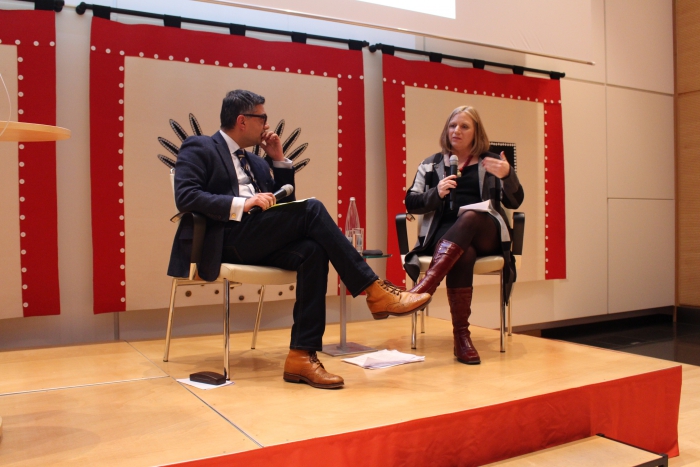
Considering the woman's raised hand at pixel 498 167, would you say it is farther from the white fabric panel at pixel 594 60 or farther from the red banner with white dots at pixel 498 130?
the white fabric panel at pixel 594 60

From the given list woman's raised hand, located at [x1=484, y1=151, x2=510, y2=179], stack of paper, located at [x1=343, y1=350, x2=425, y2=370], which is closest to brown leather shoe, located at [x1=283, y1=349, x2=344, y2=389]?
stack of paper, located at [x1=343, y1=350, x2=425, y2=370]

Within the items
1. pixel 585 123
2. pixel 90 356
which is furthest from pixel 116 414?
pixel 585 123

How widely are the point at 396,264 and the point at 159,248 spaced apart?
1457 mm

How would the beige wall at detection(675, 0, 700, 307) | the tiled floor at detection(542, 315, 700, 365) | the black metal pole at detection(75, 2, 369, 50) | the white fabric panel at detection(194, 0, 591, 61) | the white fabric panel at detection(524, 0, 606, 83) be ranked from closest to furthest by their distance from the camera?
the black metal pole at detection(75, 2, 369, 50), the white fabric panel at detection(194, 0, 591, 61), the tiled floor at detection(542, 315, 700, 365), the white fabric panel at detection(524, 0, 606, 83), the beige wall at detection(675, 0, 700, 307)

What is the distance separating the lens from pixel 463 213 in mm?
2611

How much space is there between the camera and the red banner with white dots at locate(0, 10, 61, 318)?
283 centimetres

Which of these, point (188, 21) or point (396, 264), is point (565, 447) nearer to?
point (396, 264)

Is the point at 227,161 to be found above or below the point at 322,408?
above

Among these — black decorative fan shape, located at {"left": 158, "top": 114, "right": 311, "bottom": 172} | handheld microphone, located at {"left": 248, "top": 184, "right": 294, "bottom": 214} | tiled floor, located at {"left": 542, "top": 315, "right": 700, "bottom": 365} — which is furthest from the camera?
tiled floor, located at {"left": 542, "top": 315, "right": 700, "bottom": 365}

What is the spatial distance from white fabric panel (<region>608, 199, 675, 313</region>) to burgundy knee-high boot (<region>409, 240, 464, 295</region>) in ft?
9.63

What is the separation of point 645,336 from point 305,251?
136 inches

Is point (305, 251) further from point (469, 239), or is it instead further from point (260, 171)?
point (469, 239)

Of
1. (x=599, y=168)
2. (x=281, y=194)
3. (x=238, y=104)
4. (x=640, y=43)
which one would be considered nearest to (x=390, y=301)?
(x=281, y=194)

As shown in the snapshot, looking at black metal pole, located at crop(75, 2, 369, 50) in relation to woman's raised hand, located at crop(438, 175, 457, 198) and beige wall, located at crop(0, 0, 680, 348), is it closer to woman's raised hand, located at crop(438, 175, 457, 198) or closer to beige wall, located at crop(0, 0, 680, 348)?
beige wall, located at crop(0, 0, 680, 348)
